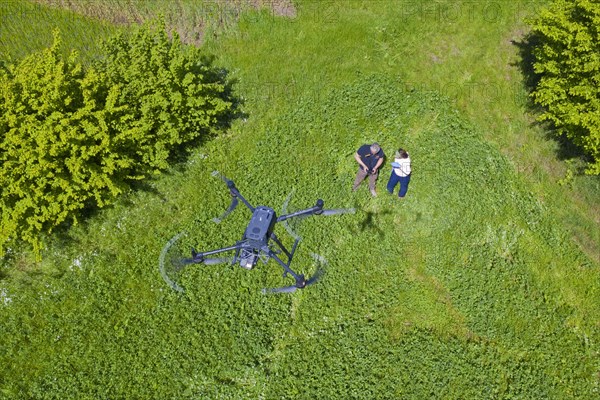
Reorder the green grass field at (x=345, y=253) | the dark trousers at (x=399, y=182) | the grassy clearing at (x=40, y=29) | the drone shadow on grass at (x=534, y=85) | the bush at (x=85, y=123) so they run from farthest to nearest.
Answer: the drone shadow on grass at (x=534, y=85), the grassy clearing at (x=40, y=29), the dark trousers at (x=399, y=182), the green grass field at (x=345, y=253), the bush at (x=85, y=123)

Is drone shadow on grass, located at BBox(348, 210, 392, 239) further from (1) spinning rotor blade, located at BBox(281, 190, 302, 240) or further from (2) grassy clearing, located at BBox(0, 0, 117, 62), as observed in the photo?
(2) grassy clearing, located at BBox(0, 0, 117, 62)

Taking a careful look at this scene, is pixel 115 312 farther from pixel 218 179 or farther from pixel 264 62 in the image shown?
pixel 264 62

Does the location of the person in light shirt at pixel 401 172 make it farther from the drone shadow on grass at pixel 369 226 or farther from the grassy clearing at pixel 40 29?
the grassy clearing at pixel 40 29

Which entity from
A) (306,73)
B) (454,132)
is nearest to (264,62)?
(306,73)

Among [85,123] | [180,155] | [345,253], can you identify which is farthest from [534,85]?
[85,123]

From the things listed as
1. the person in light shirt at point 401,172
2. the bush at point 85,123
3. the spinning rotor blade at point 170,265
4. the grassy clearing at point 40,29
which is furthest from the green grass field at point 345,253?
the bush at point 85,123

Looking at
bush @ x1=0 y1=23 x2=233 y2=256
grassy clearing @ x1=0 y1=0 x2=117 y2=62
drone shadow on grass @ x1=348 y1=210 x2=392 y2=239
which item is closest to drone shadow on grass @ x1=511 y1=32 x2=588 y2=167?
drone shadow on grass @ x1=348 y1=210 x2=392 y2=239
